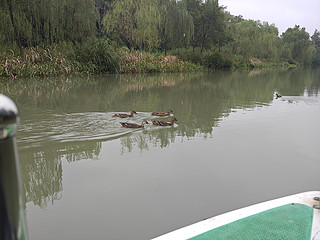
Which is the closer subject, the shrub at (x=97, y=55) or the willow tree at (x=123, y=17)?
the shrub at (x=97, y=55)

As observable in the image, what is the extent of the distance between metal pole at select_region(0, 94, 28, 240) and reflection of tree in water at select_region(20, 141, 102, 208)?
291cm

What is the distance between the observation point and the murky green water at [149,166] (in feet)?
10.1

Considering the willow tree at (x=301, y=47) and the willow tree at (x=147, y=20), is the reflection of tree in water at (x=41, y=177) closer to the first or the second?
the willow tree at (x=147, y=20)

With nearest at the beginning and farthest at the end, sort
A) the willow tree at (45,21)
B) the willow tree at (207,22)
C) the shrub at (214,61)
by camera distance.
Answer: the willow tree at (45,21) < the shrub at (214,61) < the willow tree at (207,22)

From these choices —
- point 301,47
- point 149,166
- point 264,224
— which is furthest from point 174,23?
point 301,47

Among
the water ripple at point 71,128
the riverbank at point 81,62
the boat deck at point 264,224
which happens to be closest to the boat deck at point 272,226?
the boat deck at point 264,224

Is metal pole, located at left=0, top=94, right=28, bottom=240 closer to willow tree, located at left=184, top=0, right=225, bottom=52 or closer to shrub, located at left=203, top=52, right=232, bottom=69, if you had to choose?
shrub, located at left=203, top=52, right=232, bottom=69

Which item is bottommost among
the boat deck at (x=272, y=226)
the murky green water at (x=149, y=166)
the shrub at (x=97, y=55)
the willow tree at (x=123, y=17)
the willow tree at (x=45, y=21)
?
the murky green water at (x=149, y=166)

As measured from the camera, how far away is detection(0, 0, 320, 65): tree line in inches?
635

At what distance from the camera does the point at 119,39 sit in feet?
88.1

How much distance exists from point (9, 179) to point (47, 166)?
164 inches

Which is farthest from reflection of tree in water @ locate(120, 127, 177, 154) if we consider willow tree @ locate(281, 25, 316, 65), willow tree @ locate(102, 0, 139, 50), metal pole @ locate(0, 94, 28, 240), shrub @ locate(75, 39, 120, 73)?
willow tree @ locate(281, 25, 316, 65)

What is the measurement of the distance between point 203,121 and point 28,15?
13.7 m

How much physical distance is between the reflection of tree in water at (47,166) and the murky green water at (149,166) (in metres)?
0.01
